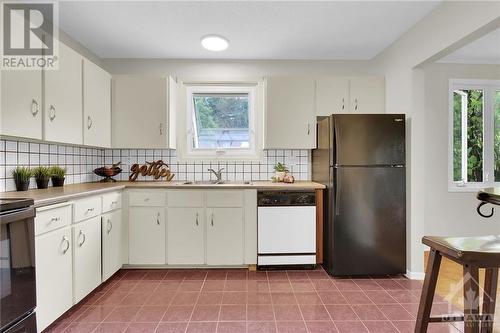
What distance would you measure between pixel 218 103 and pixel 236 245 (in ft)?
5.84

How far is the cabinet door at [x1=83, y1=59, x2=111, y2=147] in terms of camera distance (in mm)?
2678

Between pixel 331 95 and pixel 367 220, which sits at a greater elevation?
pixel 331 95

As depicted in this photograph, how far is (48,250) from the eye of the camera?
1.83 metres

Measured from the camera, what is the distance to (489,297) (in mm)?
1658

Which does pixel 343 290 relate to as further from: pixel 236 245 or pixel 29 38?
pixel 29 38

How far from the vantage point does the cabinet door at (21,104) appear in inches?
70.0

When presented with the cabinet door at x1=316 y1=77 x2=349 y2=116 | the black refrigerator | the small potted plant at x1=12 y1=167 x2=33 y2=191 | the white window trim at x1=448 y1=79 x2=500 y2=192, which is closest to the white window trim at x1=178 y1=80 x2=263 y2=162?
the cabinet door at x1=316 y1=77 x2=349 y2=116

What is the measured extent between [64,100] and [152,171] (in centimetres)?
134

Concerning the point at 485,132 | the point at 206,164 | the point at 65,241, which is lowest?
the point at 65,241

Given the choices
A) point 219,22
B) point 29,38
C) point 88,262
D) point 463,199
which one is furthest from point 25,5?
point 463,199

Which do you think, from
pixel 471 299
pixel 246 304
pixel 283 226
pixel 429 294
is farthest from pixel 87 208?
pixel 471 299

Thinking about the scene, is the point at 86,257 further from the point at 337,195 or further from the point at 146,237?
the point at 337,195

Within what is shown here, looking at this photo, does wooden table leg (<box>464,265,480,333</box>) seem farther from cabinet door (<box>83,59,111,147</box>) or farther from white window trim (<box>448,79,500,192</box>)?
cabinet door (<box>83,59,111,147</box>)

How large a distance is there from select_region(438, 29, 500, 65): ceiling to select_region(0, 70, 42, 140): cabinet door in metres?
3.71
